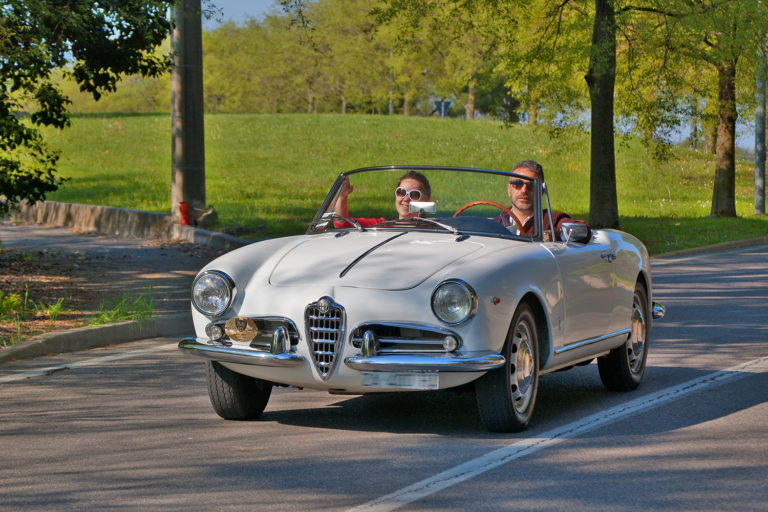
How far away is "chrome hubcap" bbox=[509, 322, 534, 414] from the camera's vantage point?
6910 millimetres

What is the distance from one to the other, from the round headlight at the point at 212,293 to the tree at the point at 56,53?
6210mm

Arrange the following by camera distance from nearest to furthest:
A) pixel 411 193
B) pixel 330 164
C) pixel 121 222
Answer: pixel 411 193, pixel 121 222, pixel 330 164

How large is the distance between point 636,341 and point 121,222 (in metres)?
15.6

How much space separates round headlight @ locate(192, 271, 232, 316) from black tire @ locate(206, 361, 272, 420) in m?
0.37

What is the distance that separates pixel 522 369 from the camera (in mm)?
7000

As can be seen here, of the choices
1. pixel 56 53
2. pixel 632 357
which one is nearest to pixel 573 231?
pixel 632 357

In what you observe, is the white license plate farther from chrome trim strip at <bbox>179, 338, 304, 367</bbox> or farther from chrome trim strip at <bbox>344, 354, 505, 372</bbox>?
chrome trim strip at <bbox>179, 338, 304, 367</bbox>

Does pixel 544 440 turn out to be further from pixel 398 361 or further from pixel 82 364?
pixel 82 364

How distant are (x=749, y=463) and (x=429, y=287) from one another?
5.99 ft

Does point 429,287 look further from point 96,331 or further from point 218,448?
point 96,331

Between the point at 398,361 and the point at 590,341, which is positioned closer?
the point at 398,361

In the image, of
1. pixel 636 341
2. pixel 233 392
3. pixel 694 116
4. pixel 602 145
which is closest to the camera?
pixel 233 392

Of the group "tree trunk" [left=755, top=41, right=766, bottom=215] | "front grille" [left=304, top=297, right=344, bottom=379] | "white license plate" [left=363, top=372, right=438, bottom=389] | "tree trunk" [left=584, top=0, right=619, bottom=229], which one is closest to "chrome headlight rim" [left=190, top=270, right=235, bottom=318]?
"front grille" [left=304, top=297, right=344, bottom=379]

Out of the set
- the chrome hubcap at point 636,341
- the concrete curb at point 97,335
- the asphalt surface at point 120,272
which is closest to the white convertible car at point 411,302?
the chrome hubcap at point 636,341
